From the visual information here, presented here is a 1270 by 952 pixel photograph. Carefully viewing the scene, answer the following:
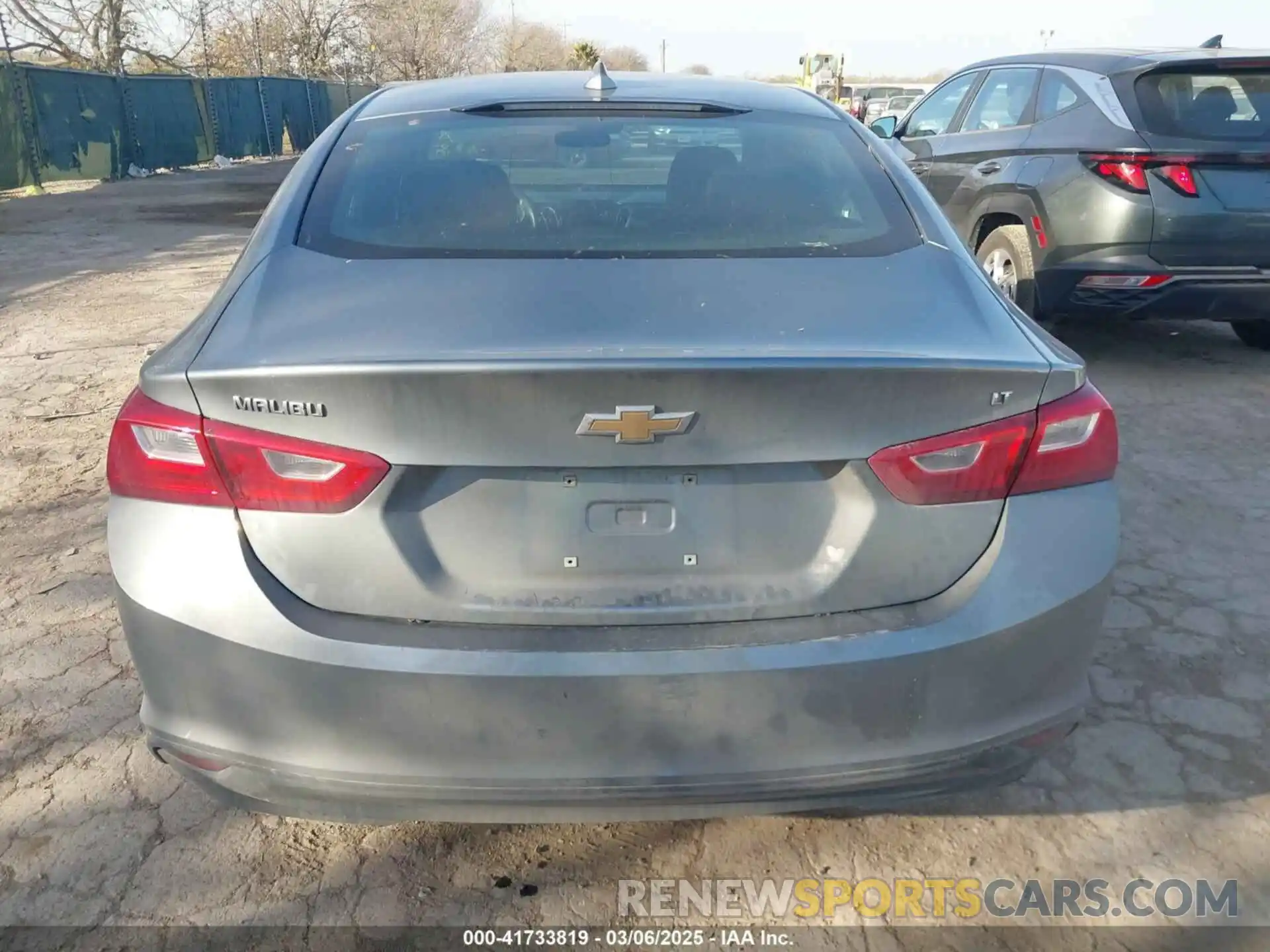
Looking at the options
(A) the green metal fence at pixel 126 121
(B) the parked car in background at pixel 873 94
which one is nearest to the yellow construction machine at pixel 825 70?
(B) the parked car in background at pixel 873 94

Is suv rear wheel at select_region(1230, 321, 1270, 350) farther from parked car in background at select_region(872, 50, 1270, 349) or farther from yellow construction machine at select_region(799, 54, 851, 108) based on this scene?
yellow construction machine at select_region(799, 54, 851, 108)

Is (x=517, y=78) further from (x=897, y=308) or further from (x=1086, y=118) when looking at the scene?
(x=1086, y=118)

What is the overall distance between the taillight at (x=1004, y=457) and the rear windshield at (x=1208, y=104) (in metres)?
4.31

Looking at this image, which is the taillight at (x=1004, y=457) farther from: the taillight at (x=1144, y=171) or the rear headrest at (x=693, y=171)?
the taillight at (x=1144, y=171)

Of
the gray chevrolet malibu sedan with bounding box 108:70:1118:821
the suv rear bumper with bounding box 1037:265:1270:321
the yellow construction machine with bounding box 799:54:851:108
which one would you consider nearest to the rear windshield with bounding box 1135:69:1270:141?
the suv rear bumper with bounding box 1037:265:1270:321

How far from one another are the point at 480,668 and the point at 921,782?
32.6 inches

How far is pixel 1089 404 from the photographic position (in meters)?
1.85

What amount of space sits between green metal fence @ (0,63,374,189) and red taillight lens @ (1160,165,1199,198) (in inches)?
435

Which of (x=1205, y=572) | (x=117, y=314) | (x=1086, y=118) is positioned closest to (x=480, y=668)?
(x=1205, y=572)

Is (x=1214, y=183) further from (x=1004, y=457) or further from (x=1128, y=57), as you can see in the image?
(x=1004, y=457)

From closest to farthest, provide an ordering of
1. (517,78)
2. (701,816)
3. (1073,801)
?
Result: (701,816), (1073,801), (517,78)

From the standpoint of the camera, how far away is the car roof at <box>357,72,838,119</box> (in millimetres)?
2770

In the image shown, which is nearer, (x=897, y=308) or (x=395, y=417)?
(x=395, y=417)

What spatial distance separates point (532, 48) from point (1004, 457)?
3086 inches
